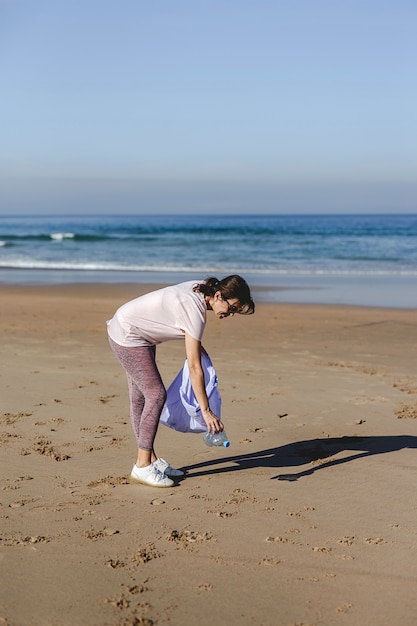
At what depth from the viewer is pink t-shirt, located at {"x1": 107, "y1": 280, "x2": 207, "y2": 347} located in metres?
4.51

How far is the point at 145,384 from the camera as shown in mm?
4867

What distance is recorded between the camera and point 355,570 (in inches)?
145

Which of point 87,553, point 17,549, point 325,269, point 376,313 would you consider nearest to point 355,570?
point 87,553

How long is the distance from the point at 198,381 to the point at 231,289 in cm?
62

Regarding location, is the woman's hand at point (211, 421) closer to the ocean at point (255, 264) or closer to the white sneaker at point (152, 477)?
the white sneaker at point (152, 477)

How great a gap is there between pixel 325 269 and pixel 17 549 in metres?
22.8

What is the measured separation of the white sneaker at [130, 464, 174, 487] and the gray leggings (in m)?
0.14

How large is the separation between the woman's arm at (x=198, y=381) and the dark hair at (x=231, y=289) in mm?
311

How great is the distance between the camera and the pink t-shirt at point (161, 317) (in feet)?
14.8

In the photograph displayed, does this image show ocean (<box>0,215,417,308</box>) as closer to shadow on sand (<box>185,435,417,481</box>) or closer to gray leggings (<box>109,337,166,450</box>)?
shadow on sand (<box>185,435,417,481</box>)

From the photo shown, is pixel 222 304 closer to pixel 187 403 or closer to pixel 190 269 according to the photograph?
pixel 187 403

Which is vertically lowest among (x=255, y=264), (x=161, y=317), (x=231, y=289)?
(x=255, y=264)

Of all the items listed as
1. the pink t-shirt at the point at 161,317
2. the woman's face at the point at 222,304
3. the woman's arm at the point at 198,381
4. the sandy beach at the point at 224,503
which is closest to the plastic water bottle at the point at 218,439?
the woman's arm at the point at 198,381

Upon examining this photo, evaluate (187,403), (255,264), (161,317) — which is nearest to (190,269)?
(255,264)
